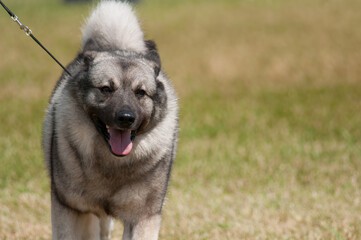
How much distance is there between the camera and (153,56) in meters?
5.15

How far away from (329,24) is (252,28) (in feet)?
5.94

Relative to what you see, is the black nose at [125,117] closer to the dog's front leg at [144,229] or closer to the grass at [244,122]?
the dog's front leg at [144,229]

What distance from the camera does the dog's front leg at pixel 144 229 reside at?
486 centimetres

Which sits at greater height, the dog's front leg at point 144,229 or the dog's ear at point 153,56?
the dog's ear at point 153,56

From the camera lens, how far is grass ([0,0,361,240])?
6883 millimetres

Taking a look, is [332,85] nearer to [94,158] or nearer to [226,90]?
[226,90]

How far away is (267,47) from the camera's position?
17406 millimetres

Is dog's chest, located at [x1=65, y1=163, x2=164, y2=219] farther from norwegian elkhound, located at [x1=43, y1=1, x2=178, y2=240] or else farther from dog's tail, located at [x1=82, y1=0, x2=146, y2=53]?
dog's tail, located at [x1=82, y1=0, x2=146, y2=53]

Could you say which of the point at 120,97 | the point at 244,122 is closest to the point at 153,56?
the point at 120,97

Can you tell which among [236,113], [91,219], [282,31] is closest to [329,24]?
[282,31]

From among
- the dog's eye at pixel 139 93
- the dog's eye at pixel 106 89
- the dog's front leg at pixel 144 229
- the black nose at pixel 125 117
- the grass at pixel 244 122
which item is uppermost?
the dog's eye at pixel 106 89

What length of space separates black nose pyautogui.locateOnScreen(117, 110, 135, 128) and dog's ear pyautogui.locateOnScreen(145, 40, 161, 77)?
49 centimetres

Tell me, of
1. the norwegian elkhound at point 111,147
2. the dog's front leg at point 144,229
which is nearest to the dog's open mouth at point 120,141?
the norwegian elkhound at point 111,147

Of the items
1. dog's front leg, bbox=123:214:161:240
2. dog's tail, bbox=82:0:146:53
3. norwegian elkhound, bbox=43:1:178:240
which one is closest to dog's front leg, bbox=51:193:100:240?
norwegian elkhound, bbox=43:1:178:240
